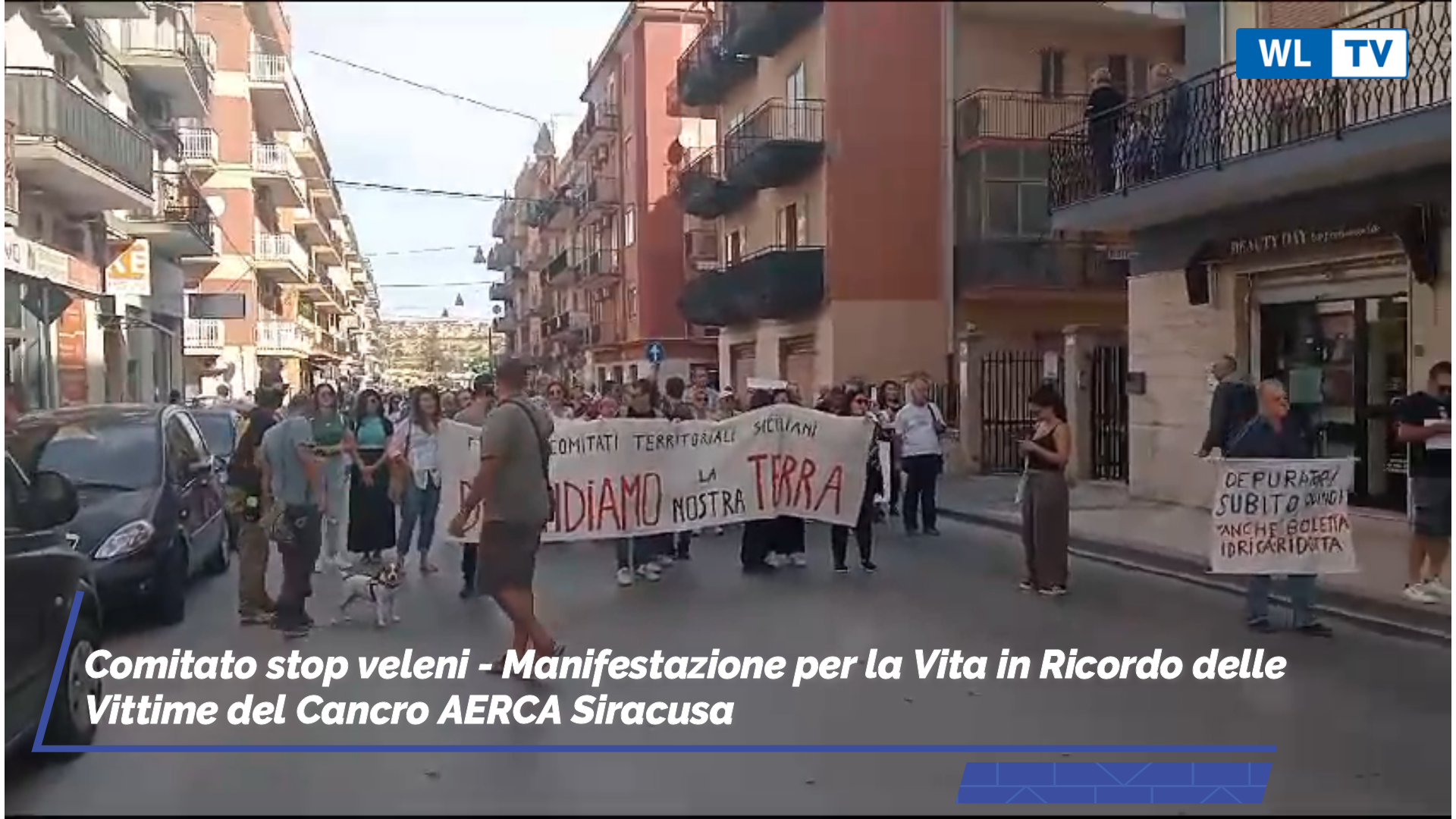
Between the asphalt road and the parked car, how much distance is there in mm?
223

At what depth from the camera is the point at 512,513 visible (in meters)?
7.78

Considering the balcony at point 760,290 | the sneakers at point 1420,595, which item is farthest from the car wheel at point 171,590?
the sneakers at point 1420,595

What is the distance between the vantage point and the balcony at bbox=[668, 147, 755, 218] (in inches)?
315

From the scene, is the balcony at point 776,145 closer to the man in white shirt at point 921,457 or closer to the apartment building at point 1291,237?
the apartment building at point 1291,237

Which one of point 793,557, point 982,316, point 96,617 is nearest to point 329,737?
point 96,617

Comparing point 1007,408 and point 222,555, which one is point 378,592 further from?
point 1007,408

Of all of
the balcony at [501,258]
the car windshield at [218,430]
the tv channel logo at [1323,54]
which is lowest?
the car windshield at [218,430]

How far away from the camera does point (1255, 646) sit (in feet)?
28.5

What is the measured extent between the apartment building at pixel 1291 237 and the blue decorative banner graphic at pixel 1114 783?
5.52 metres

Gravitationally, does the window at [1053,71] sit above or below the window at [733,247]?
above

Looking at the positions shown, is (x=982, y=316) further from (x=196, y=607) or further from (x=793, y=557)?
(x=196, y=607)

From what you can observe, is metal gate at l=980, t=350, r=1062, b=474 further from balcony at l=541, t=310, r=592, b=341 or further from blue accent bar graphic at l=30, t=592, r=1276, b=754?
blue accent bar graphic at l=30, t=592, r=1276, b=754

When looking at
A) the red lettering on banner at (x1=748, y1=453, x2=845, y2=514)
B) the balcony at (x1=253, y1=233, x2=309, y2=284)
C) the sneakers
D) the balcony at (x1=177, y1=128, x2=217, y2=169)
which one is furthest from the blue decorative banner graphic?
the balcony at (x1=253, y1=233, x2=309, y2=284)

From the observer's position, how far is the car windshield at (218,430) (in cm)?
1509
